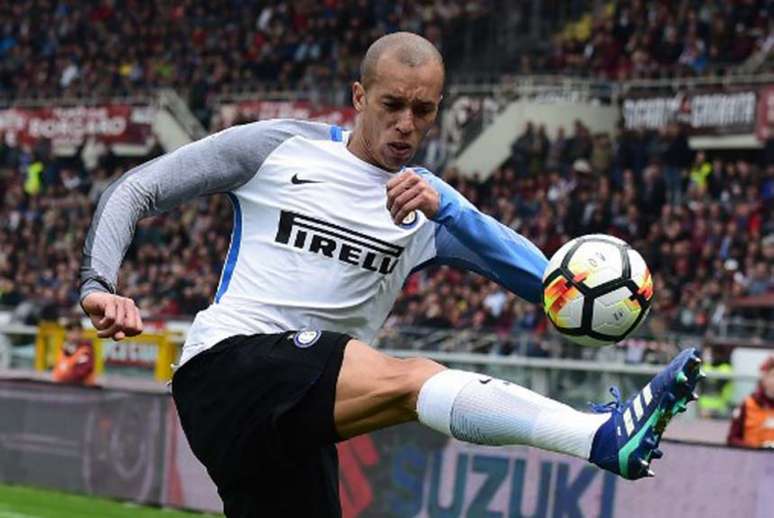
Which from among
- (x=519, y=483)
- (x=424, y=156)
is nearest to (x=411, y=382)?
(x=519, y=483)

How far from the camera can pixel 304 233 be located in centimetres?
552

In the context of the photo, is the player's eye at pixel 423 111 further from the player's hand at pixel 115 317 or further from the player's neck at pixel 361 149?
the player's hand at pixel 115 317

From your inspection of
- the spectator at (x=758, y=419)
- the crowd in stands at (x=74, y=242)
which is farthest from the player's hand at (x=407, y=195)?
the crowd in stands at (x=74, y=242)

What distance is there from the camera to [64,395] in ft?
45.3

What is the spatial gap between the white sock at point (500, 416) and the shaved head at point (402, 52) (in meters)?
1.05

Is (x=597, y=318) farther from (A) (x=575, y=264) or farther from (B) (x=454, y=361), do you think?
(B) (x=454, y=361)

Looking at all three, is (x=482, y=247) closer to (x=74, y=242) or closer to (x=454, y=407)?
(x=454, y=407)

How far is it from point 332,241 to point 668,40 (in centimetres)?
1929

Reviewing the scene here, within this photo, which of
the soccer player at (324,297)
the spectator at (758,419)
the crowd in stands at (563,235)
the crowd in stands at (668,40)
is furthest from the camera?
the crowd in stands at (668,40)

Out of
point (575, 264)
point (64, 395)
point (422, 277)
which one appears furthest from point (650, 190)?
point (575, 264)

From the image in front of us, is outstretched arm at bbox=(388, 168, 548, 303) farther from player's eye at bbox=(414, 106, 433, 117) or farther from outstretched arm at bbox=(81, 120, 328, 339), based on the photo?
outstretched arm at bbox=(81, 120, 328, 339)

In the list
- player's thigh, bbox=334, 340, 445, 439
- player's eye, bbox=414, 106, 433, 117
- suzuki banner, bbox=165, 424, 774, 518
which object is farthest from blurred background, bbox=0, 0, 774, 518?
player's thigh, bbox=334, 340, 445, 439

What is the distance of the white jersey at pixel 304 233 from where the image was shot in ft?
17.8

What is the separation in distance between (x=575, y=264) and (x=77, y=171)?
2638 centimetres
